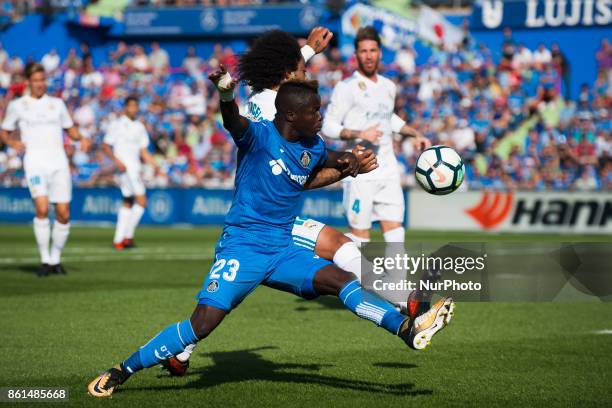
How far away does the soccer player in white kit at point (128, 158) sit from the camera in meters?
18.8

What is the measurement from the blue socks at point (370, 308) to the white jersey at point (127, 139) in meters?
13.4

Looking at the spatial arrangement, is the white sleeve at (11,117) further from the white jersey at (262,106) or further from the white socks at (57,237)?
the white jersey at (262,106)

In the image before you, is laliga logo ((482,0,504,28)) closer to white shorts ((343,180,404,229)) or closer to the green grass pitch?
the green grass pitch

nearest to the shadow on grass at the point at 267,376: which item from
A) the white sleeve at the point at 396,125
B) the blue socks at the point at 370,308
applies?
the blue socks at the point at 370,308

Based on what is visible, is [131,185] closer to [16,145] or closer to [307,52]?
[16,145]

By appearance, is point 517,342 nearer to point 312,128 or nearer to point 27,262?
point 312,128

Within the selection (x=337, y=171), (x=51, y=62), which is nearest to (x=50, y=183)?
(x=337, y=171)

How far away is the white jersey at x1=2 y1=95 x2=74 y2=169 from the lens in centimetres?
1336

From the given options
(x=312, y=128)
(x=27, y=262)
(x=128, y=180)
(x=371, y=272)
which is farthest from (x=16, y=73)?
(x=312, y=128)

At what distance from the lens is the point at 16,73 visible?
3459cm

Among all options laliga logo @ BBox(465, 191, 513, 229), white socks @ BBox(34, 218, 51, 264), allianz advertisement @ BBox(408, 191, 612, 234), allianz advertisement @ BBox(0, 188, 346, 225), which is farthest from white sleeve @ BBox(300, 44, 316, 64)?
allianz advertisement @ BBox(0, 188, 346, 225)

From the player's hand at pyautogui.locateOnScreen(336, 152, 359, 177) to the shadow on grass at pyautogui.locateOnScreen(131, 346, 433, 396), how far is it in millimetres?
1487

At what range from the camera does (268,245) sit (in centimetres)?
638

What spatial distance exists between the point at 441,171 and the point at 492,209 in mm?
17044
